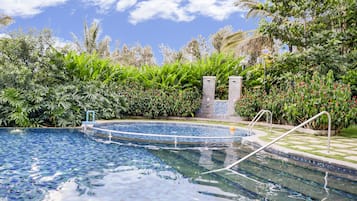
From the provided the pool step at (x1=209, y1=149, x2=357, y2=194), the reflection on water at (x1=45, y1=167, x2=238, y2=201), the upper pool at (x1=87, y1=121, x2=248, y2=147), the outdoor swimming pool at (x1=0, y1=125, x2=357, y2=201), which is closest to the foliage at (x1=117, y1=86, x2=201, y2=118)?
Result: the upper pool at (x1=87, y1=121, x2=248, y2=147)

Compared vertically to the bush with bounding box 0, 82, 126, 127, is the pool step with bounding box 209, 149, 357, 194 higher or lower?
lower

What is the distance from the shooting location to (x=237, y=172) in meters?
5.32

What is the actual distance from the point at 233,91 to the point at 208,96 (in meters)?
1.20

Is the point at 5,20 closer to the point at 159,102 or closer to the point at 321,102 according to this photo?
the point at 159,102

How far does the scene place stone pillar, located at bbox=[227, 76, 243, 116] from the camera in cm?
1406

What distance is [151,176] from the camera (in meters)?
4.96

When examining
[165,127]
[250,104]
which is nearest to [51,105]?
[165,127]

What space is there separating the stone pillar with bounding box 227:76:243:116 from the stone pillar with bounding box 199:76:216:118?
2.66 ft

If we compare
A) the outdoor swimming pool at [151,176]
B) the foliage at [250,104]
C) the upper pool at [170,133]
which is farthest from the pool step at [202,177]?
the foliage at [250,104]

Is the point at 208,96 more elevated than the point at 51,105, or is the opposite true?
the point at 208,96

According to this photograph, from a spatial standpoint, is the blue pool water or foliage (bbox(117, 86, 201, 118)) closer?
the blue pool water

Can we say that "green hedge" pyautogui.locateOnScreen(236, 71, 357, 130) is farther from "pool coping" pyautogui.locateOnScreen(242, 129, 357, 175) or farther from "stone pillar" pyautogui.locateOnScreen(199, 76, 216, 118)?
"stone pillar" pyautogui.locateOnScreen(199, 76, 216, 118)

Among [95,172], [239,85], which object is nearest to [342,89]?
[239,85]

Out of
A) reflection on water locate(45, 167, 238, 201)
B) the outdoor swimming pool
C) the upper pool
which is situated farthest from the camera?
the upper pool
